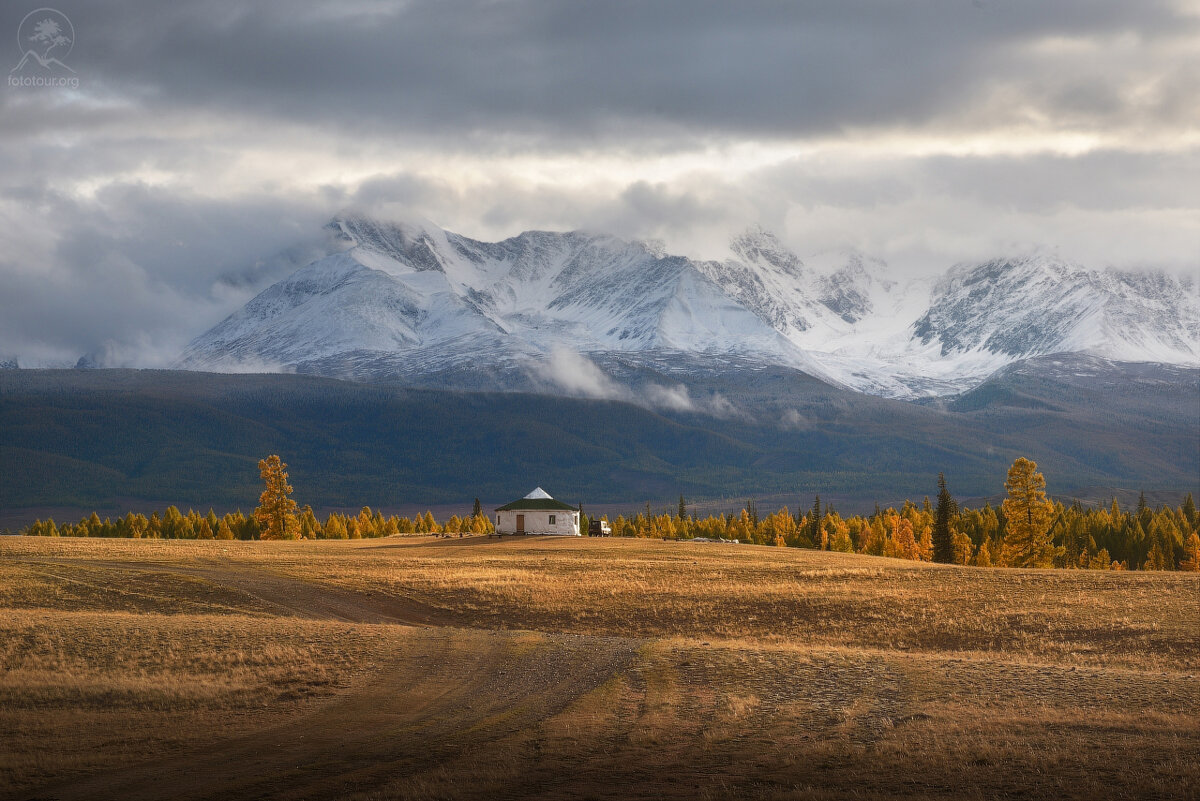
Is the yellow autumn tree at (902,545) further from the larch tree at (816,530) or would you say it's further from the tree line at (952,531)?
the larch tree at (816,530)

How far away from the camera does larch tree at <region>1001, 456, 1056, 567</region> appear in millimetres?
101625

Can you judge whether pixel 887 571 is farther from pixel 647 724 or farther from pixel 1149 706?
pixel 647 724

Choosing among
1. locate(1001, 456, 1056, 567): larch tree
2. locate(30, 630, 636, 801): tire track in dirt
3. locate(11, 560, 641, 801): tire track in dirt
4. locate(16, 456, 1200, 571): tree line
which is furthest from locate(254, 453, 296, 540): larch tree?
locate(30, 630, 636, 801): tire track in dirt

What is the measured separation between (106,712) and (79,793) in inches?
304

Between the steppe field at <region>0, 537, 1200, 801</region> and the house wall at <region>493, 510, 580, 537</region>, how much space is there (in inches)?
1970

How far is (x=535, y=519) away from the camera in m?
124

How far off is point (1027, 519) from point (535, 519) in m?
44.9

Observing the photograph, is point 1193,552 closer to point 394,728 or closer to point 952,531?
point 952,531

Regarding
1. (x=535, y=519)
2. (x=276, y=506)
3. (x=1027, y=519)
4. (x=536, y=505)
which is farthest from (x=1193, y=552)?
(x=276, y=506)

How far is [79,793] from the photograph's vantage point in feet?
95.3

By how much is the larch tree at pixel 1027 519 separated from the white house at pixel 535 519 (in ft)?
134

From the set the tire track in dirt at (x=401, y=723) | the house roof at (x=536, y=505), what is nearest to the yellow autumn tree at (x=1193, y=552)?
the house roof at (x=536, y=505)

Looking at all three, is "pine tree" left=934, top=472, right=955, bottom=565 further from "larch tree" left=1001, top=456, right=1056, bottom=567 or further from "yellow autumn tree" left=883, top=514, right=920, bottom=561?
"larch tree" left=1001, top=456, right=1056, bottom=567

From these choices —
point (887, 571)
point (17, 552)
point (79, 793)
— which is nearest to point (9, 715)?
point (79, 793)
